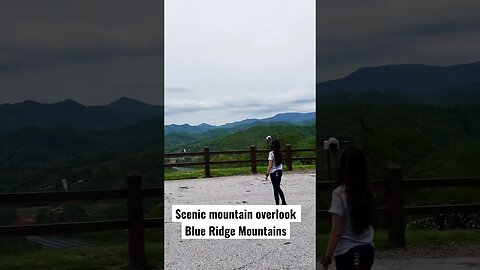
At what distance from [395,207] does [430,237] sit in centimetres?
43

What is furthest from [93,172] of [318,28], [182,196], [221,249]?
[318,28]

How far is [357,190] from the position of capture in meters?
2.54

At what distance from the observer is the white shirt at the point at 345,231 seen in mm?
2537

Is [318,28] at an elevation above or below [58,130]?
above

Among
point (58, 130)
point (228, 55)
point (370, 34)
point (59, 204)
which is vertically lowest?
point (59, 204)

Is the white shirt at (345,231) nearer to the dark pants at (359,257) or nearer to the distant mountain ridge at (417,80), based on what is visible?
the dark pants at (359,257)

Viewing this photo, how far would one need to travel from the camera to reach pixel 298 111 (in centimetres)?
396

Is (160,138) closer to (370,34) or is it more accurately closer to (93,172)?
(93,172)

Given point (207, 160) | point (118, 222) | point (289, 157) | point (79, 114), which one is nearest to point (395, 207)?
point (289, 157)

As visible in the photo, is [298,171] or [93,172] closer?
[298,171]

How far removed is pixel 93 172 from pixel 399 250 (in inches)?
104

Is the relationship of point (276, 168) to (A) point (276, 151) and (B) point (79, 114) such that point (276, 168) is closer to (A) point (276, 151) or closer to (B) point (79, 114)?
(A) point (276, 151)

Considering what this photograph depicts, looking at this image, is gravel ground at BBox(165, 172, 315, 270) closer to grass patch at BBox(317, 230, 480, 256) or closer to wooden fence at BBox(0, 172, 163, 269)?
wooden fence at BBox(0, 172, 163, 269)

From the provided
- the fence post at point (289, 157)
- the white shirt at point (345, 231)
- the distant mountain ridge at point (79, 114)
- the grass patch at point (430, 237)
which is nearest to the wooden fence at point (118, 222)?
the distant mountain ridge at point (79, 114)
